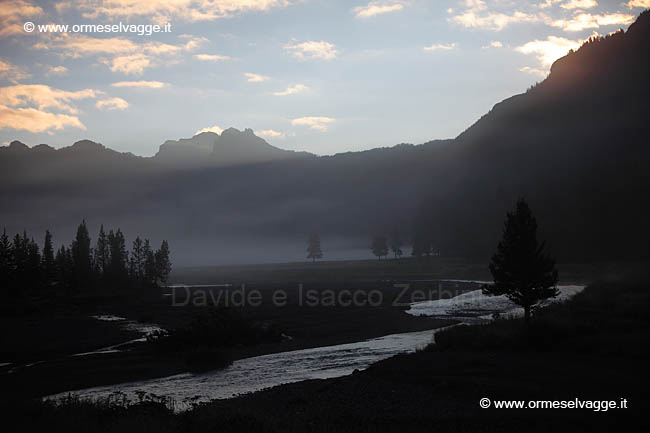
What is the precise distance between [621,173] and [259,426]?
15895cm

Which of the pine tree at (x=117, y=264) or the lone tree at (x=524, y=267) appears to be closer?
the lone tree at (x=524, y=267)

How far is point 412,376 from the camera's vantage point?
28719 mm

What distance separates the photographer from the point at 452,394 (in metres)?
24.1

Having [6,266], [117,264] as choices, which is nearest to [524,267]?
[6,266]

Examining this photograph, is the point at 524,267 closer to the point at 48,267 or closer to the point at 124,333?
the point at 124,333

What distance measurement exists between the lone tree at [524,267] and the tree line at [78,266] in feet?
349

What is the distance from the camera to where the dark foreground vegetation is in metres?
18.2

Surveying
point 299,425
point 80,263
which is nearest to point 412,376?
point 299,425

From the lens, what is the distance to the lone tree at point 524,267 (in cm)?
4147

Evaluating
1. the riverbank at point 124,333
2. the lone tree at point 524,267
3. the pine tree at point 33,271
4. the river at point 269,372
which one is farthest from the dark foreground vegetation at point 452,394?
the pine tree at point 33,271

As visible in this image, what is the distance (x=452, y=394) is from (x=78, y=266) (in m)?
123

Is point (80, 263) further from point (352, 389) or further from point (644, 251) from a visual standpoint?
point (644, 251)

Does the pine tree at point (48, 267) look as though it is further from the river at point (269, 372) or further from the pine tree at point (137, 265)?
the river at point (269, 372)

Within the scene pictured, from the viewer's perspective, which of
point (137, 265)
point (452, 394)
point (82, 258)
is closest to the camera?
point (452, 394)
